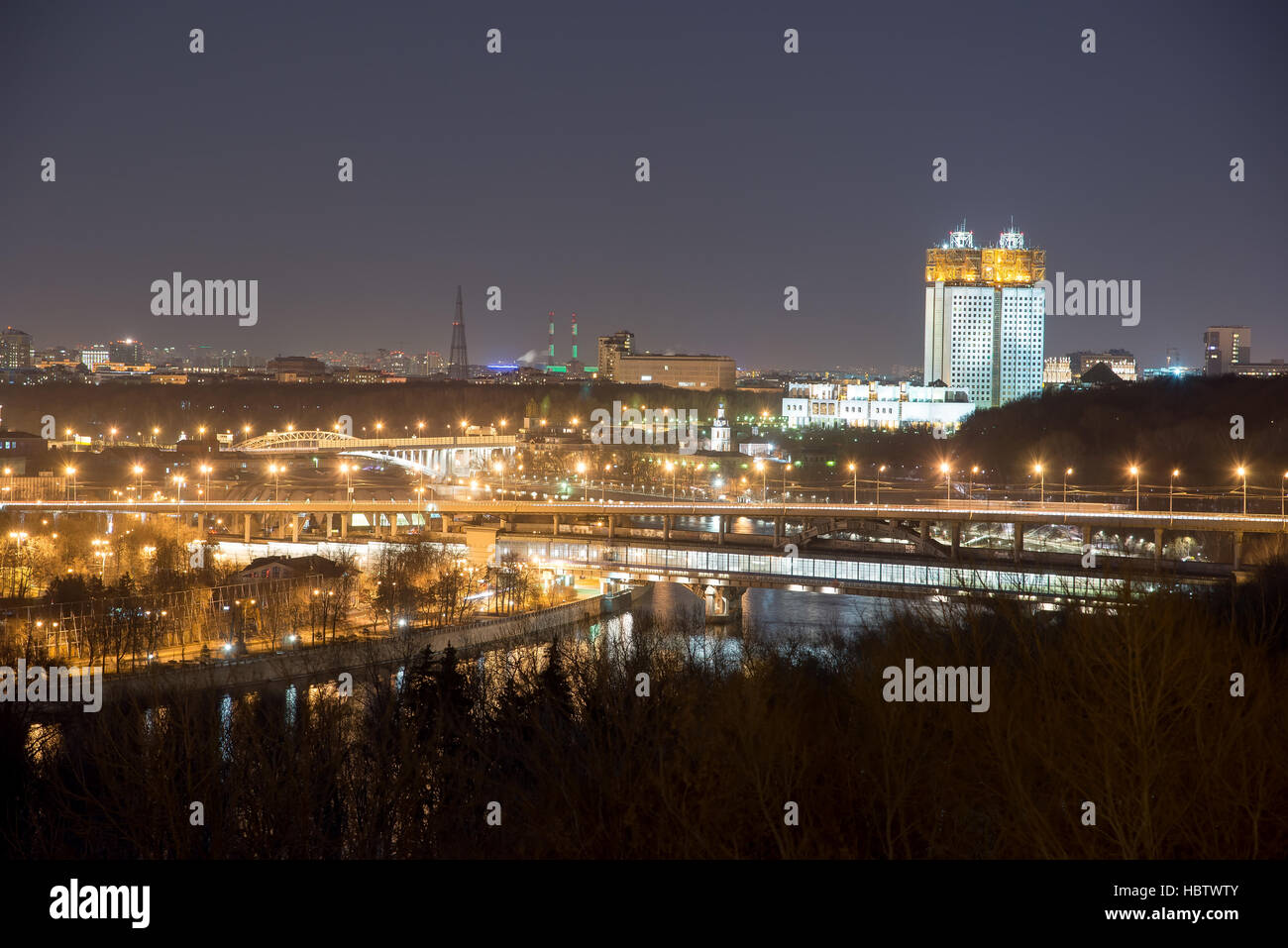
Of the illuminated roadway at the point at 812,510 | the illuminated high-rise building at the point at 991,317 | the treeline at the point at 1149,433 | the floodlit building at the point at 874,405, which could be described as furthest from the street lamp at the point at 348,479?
the illuminated high-rise building at the point at 991,317

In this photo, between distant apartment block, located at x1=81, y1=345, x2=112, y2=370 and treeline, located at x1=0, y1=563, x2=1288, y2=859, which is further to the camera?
distant apartment block, located at x1=81, y1=345, x2=112, y2=370

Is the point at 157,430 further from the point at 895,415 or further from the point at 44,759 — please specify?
the point at 44,759

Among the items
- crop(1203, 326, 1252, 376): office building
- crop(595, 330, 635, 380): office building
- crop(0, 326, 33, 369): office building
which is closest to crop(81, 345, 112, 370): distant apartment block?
crop(0, 326, 33, 369): office building

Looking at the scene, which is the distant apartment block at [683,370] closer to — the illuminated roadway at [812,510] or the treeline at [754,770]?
the illuminated roadway at [812,510]

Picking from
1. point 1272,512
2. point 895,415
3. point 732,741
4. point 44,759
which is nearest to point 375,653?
point 44,759

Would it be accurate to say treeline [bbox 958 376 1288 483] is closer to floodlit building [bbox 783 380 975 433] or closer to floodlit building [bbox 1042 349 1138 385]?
floodlit building [bbox 783 380 975 433]

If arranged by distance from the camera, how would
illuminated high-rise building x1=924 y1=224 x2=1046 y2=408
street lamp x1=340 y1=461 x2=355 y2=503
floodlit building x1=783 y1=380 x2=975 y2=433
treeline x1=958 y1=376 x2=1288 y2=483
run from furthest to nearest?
illuminated high-rise building x1=924 y1=224 x2=1046 y2=408 < floodlit building x1=783 y1=380 x2=975 y2=433 < treeline x1=958 y1=376 x2=1288 y2=483 < street lamp x1=340 y1=461 x2=355 y2=503
